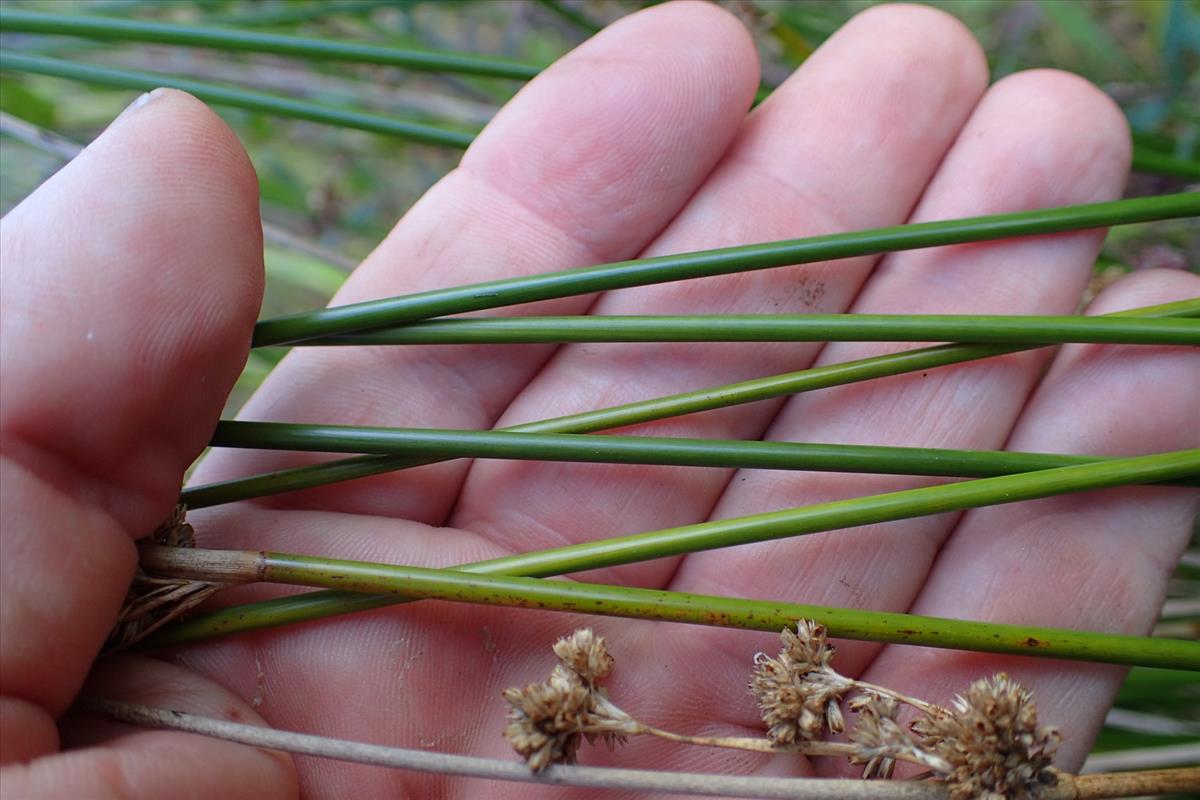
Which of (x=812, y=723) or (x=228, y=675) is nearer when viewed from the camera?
(x=812, y=723)

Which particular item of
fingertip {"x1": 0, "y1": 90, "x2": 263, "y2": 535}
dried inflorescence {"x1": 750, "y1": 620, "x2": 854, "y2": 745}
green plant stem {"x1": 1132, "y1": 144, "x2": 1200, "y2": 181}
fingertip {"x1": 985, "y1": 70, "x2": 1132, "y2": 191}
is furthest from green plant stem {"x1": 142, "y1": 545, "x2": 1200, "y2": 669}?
green plant stem {"x1": 1132, "y1": 144, "x2": 1200, "y2": 181}

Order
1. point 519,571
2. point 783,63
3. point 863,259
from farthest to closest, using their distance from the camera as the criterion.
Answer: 1. point 783,63
2. point 863,259
3. point 519,571

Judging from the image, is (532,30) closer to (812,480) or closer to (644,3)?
(644,3)

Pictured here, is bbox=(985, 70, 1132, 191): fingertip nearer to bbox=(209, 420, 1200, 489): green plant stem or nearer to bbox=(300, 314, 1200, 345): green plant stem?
bbox=(300, 314, 1200, 345): green plant stem

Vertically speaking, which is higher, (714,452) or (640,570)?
(714,452)

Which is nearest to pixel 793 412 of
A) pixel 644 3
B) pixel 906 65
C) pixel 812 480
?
pixel 812 480

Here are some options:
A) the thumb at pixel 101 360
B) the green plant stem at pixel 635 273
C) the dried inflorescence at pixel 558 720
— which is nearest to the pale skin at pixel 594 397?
the thumb at pixel 101 360
